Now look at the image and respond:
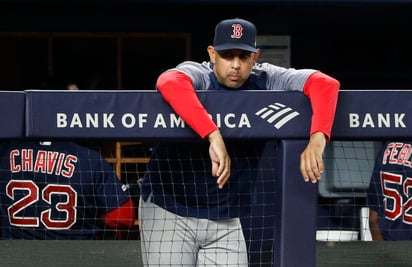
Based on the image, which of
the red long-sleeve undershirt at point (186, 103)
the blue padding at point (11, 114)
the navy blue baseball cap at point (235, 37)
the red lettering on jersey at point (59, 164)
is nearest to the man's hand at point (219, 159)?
the red long-sleeve undershirt at point (186, 103)

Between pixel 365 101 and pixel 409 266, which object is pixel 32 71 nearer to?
pixel 409 266

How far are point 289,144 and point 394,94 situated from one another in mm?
371

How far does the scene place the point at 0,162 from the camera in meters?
4.59

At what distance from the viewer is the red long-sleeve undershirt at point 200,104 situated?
304cm

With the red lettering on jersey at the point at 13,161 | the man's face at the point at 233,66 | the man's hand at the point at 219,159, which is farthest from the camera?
the red lettering on jersey at the point at 13,161

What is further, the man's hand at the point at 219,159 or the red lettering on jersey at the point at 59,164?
the red lettering on jersey at the point at 59,164

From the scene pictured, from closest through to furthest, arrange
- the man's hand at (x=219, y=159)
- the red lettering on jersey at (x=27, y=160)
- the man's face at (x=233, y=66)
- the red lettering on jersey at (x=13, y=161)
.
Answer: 1. the man's hand at (x=219, y=159)
2. the man's face at (x=233, y=66)
3. the red lettering on jersey at (x=13, y=161)
4. the red lettering on jersey at (x=27, y=160)

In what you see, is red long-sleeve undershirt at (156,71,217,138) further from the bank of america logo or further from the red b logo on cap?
the red b logo on cap

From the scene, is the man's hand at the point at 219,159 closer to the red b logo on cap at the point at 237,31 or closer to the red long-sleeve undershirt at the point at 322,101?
the red long-sleeve undershirt at the point at 322,101

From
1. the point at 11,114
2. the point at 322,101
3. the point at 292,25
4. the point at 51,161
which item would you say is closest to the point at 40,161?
the point at 51,161

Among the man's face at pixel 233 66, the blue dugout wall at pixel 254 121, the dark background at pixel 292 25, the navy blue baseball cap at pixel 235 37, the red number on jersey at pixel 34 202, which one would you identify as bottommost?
the red number on jersey at pixel 34 202

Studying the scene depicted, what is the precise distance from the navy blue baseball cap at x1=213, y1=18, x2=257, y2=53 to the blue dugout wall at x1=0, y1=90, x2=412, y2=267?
0.22 m

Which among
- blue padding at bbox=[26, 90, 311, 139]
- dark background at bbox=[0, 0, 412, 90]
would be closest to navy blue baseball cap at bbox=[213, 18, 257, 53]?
blue padding at bbox=[26, 90, 311, 139]

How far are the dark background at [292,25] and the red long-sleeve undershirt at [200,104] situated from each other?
291cm
